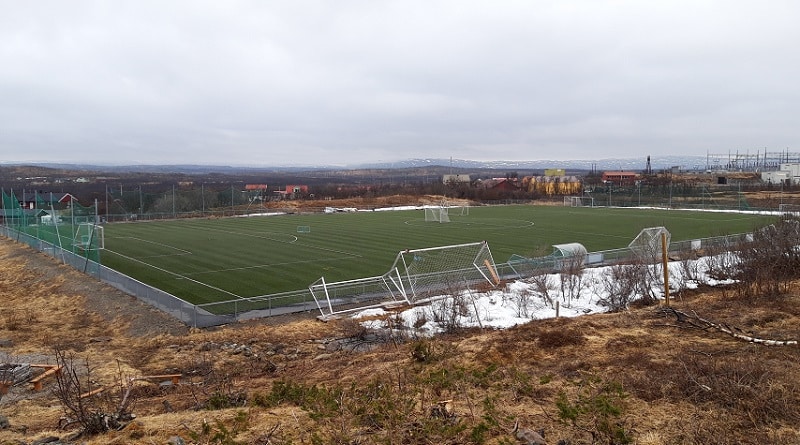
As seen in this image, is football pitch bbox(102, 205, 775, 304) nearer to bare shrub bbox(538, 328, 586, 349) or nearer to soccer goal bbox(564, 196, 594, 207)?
soccer goal bbox(564, 196, 594, 207)

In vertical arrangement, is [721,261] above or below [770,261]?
below

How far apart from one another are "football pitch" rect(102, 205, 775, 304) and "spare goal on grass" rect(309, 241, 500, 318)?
10.3 ft

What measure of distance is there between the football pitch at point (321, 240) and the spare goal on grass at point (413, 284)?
313 centimetres

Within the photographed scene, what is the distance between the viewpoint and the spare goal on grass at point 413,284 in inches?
903

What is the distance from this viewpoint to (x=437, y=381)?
9.53 m

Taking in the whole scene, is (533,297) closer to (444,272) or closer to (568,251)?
(444,272)

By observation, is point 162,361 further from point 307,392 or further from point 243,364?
point 307,392

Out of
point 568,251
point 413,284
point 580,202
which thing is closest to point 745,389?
point 413,284

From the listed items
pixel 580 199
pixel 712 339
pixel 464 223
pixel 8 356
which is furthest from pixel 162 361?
pixel 580 199

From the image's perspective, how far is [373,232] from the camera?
50.1 meters

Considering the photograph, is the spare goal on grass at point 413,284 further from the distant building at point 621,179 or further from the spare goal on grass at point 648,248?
the distant building at point 621,179

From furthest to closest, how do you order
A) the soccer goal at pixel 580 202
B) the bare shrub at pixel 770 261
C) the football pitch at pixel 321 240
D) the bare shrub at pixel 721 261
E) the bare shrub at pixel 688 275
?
the soccer goal at pixel 580 202 → the football pitch at pixel 321 240 → the bare shrub at pixel 721 261 → the bare shrub at pixel 688 275 → the bare shrub at pixel 770 261

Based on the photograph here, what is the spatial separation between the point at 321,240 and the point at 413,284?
21.3m

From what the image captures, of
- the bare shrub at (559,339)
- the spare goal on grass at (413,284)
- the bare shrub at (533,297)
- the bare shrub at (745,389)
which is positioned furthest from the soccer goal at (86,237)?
the bare shrub at (745,389)
